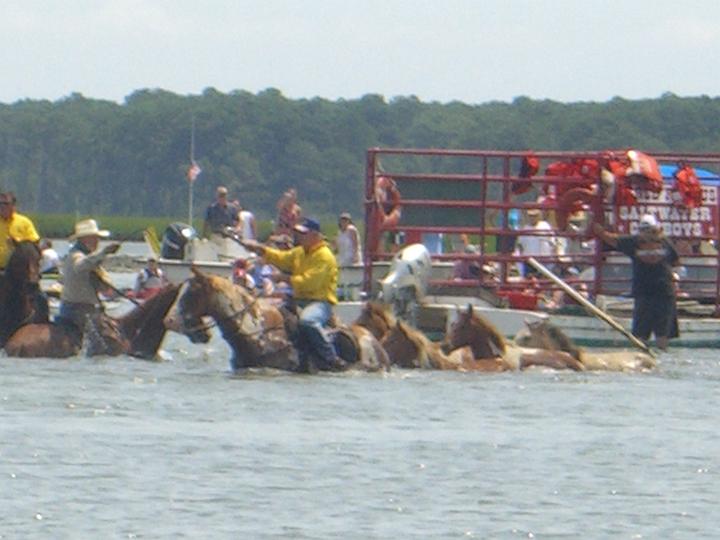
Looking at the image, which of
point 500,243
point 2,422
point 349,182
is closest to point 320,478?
point 2,422

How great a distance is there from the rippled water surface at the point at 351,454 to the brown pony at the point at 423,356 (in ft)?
0.78

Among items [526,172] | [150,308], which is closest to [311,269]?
[150,308]

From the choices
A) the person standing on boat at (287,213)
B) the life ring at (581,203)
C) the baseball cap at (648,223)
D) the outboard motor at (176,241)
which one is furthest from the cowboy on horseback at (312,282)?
the outboard motor at (176,241)

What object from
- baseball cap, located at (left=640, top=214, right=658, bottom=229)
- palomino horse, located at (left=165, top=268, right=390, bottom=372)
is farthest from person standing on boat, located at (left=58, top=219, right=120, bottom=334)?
baseball cap, located at (left=640, top=214, right=658, bottom=229)

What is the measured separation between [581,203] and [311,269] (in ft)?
22.4

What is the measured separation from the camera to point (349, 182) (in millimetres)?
123438

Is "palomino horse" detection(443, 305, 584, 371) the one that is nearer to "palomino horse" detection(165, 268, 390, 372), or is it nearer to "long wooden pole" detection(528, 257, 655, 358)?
"palomino horse" detection(165, 268, 390, 372)

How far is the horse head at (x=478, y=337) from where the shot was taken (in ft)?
81.6

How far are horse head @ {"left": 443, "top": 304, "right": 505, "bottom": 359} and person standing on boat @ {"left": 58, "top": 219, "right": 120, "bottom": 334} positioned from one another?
3.12m

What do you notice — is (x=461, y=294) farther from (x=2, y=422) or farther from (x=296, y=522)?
(x=296, y=522)

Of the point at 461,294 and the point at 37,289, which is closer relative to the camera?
the point at 37,289

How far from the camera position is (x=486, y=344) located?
24.9 m

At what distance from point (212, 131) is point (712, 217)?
100560 mm

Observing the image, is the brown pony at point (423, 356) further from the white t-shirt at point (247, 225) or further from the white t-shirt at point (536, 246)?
the white t-shirt at point (247, 225)
